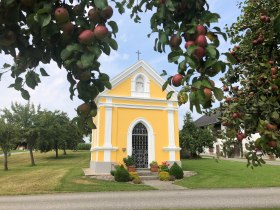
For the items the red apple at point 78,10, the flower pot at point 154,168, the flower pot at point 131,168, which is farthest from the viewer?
the flower pot at point 154,168

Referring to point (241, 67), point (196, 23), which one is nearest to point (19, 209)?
point (241, 67)

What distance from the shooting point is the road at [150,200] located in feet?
35.1

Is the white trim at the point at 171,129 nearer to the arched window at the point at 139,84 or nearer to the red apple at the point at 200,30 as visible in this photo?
the arched window at the point at 139,84

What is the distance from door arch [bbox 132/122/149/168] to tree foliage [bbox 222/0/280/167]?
56.4 feet

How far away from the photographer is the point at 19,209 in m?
10.5

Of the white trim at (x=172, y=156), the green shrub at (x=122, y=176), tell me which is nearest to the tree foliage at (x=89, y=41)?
the green shrub at (x=122, y=176)

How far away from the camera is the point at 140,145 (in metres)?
22.0

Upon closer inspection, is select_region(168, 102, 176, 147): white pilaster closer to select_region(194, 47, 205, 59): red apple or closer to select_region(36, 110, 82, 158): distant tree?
select_region(36, 110, 82, 158): distant tree

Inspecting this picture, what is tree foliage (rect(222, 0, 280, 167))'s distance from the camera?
11.8 feet

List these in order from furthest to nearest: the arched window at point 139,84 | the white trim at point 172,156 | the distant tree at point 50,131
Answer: the distant tree at point 50,131 → the arched window at point 139,84 → the white trim at point 172,156

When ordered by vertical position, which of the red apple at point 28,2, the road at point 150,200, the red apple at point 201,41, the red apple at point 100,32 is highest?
the red apple at point 28,2

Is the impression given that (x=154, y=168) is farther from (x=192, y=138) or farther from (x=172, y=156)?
(x=192, y=138)

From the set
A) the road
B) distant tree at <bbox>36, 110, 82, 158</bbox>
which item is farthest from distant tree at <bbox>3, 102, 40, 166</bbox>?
the road

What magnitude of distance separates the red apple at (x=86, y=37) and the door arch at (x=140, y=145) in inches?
787
